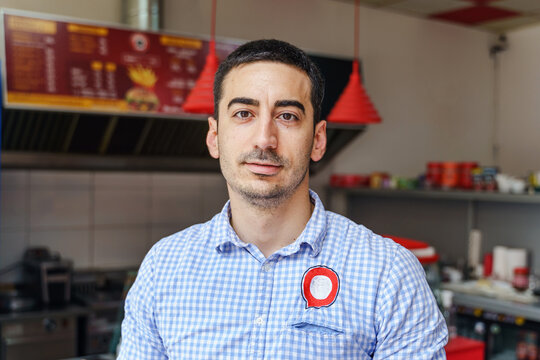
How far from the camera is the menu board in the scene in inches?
146

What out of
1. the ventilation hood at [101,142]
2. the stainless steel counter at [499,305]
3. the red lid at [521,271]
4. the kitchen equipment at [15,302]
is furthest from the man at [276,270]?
the red lid at [521,271]

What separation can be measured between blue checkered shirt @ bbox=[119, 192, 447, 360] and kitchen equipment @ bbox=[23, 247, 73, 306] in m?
2.62

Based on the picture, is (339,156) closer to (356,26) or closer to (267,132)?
(356,26)

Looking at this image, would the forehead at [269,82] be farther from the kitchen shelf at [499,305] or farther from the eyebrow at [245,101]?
the kitchen shelf at [499,305]

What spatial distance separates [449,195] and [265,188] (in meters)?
3.37

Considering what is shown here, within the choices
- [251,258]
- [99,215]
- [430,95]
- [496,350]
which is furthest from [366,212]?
[251,258]

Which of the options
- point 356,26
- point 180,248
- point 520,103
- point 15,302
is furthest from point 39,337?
point 520,103

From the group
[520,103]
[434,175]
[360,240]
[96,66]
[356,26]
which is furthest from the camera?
[520,103]

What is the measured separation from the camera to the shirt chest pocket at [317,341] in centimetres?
125

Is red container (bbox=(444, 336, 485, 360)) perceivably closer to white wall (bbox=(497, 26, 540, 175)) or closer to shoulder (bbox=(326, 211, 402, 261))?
shoulder (bbox=(326, 211, 402, 261))

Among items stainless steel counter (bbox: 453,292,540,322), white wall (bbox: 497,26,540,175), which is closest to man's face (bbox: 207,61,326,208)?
stainless steel counter (bbox: 453,292,540,322)

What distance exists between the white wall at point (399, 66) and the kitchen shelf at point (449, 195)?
0.39 metres

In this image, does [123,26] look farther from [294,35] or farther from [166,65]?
[294,35]

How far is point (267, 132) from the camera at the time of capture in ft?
4.23
